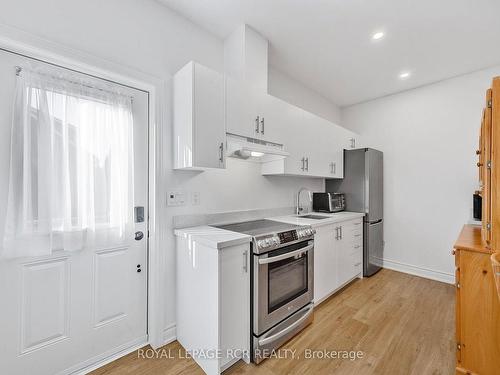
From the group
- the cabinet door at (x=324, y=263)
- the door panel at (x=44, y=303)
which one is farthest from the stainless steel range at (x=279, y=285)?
the door panel at (x=44, y=303)

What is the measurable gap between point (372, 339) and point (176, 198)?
2.08 meters

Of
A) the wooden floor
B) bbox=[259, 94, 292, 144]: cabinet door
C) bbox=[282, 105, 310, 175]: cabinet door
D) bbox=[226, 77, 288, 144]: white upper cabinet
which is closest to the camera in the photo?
the wooden floor

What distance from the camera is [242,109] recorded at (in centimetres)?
207

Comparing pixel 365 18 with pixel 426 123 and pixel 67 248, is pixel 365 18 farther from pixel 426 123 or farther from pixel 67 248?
pixel 67 248

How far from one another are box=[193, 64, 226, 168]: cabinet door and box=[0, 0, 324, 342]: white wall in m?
0.35

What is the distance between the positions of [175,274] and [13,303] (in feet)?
3.23

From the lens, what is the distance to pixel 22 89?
4.49 ft

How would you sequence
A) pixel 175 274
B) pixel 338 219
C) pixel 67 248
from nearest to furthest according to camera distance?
pixel 67 248 < pixel 175 274 < pixel 338 219

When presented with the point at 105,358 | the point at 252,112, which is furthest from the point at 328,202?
the point at 105,358

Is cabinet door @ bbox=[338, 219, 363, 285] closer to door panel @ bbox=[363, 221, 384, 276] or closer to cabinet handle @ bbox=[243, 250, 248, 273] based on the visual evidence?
door panel @ bbox=[363, 221, 384, 276]

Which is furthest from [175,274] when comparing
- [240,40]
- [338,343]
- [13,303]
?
[240,40]

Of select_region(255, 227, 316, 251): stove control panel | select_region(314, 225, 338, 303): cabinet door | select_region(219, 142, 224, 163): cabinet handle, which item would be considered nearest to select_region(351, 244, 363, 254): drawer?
select_region(314, 225, 338, 303): cabinet door

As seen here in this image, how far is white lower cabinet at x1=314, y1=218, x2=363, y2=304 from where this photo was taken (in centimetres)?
248

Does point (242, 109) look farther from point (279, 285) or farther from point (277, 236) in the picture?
point (279, 285)
